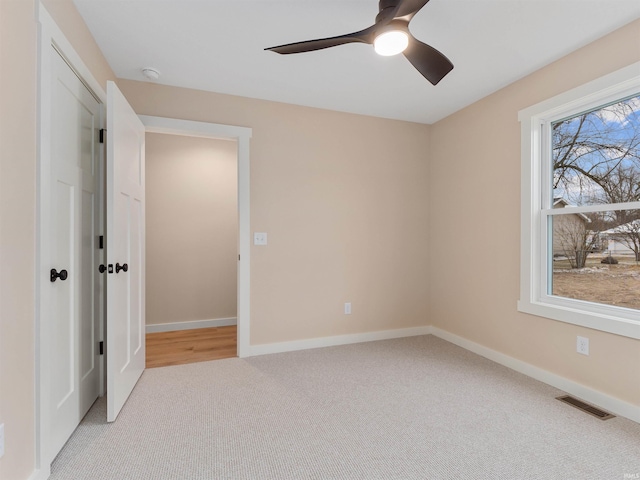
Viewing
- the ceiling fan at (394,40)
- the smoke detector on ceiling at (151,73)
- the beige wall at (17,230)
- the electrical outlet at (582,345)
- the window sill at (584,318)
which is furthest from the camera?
the smoke detector on ceiling at (151,73)

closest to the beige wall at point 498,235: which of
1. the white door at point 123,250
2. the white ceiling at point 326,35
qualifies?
the white ceiling at point 326,35

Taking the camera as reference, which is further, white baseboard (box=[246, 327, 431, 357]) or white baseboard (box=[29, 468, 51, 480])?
white baseboard (box=[246, 327, 431, 357])

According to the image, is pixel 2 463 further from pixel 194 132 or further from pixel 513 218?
pixel 513 218

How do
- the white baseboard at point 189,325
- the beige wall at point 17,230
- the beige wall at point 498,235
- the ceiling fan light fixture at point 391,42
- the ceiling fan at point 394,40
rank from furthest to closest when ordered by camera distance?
the white baseboard at point 189,325, the beige wall at point 498,235, the ceiling fan light fixture at point 391,42, the ceiling fan at point 394,40, the beige wall at point 17,230

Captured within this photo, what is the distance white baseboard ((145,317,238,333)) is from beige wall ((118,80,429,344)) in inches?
50.3

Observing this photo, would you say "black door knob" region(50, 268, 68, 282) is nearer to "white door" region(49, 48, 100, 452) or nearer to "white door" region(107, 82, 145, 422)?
"white door" region(49, 48, 100, 452)

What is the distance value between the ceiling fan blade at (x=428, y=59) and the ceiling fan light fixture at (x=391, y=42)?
0.05 metres

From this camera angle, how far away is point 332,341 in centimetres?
349

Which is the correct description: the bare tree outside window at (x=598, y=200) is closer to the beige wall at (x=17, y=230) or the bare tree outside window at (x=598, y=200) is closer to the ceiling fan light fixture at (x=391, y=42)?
the ceiling fan light fixture at (x=391, y=42)

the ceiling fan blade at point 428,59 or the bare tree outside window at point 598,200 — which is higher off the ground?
the ceiling fan blade at point 428,59

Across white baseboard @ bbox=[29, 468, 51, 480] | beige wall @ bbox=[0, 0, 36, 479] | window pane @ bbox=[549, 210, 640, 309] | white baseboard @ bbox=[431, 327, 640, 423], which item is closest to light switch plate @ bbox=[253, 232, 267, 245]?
beige wall @ bbox=[0, 0, 36, 479]

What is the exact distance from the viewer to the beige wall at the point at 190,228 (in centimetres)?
406

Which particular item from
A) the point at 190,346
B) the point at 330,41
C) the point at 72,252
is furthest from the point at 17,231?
the point at 190,346

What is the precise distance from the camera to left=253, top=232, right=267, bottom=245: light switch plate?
3223mm
